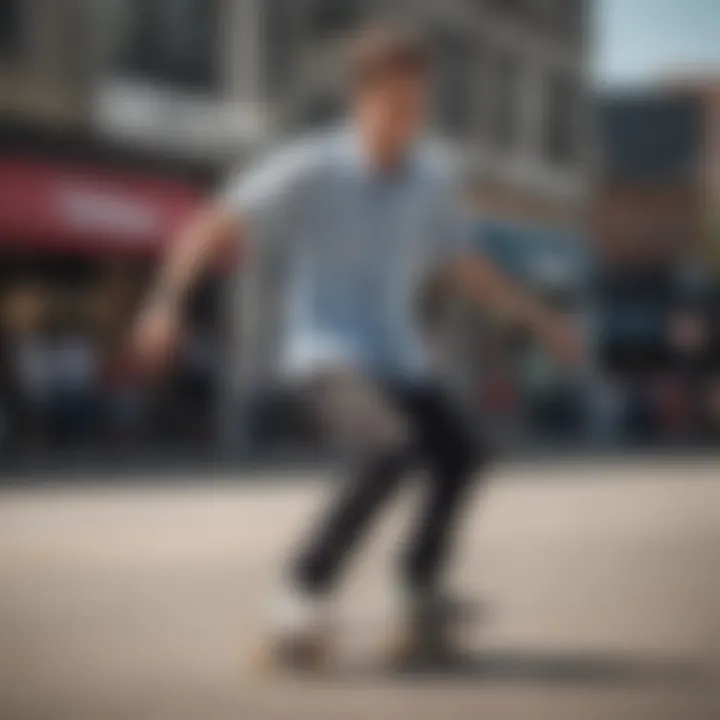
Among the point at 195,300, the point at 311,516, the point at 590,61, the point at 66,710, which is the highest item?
the point at 590,61

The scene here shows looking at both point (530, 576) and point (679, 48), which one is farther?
point (530, 576)

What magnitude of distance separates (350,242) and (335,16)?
7.0 inches

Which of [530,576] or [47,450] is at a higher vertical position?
[47,450]

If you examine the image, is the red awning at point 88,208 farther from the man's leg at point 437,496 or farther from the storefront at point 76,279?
the man's leg at point 437,496

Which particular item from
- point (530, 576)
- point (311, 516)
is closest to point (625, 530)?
point (530, 576)

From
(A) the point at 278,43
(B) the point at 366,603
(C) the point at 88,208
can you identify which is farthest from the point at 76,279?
(B) the point at 366,603

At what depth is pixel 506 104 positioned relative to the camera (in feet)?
3.22

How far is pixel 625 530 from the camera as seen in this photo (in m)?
1.12

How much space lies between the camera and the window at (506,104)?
955mm

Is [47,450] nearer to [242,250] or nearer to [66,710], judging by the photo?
[242,250]

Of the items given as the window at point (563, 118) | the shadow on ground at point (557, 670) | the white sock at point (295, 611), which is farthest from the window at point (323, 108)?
the shadow on ground at point (557, 670)

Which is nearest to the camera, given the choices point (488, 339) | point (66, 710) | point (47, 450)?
point (47, 450)

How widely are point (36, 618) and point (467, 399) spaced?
257 millimetres

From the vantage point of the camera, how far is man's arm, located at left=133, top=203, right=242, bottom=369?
0.92m
